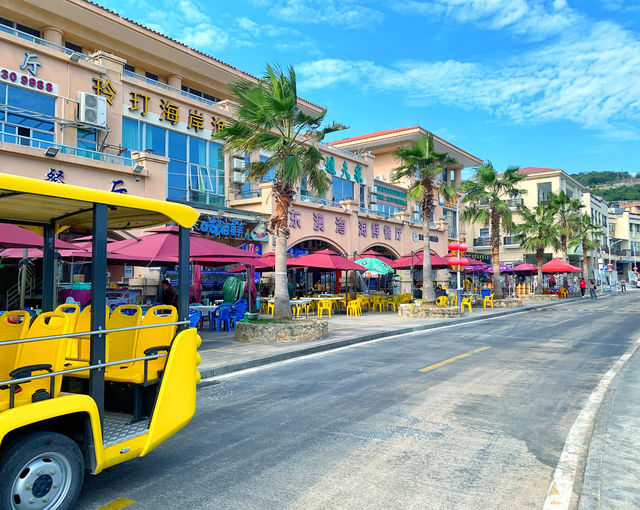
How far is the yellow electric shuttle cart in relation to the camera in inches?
130

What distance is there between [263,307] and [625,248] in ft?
289

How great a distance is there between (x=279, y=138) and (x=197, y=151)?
32.4 ft

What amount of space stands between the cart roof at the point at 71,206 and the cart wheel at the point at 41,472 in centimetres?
171

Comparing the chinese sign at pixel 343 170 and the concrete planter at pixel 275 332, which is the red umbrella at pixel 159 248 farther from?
the chinese sign at pixel 343 170

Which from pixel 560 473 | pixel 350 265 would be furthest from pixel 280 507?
pixel 350 265

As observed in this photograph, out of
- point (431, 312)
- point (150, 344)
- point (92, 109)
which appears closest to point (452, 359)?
point (150, 344)

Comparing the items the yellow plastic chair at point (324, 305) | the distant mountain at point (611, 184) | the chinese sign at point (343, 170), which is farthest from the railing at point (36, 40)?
the distant mountain at point (611, 184)

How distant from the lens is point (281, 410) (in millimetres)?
6707

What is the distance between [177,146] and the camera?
866 inches

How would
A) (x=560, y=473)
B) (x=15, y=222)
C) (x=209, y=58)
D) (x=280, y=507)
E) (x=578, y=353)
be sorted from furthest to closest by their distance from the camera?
(x=209, y=58), (x=578, y=353), (x=15, y=222), (x=560, y=473), (x=280, y=507)

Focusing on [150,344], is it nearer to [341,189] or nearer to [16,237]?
[16,237]

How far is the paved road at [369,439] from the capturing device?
4086mm

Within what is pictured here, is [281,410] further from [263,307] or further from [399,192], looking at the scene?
[399,192]

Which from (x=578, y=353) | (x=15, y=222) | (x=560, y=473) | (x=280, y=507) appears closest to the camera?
(x=280, y=507)
